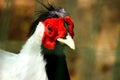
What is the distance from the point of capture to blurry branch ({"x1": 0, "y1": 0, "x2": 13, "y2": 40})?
0.81 meters

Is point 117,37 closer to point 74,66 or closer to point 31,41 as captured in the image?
point 74,66

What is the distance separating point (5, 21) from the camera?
34.5 inches

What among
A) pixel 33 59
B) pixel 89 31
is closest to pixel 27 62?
pixel 33 59

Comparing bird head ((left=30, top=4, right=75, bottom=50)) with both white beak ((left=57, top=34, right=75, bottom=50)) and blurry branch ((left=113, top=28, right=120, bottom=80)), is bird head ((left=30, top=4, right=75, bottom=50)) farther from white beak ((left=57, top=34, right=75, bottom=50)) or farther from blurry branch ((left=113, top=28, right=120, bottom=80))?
blurry branch ((left=113, top=28, right=120, bottom=80))

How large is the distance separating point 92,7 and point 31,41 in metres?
0.28

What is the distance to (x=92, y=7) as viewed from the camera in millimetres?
797

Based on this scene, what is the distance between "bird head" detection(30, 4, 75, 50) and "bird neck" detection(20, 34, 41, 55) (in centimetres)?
1

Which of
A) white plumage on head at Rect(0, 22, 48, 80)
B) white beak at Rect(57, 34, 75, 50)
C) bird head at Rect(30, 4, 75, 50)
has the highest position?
bird head at Rect(30, 4, 75, 50)

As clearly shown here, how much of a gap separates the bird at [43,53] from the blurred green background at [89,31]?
0.28ft

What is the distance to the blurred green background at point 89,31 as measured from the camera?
80 cm

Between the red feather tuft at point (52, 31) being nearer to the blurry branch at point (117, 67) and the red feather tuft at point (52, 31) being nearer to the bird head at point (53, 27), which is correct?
the bird head at point (53, 27)

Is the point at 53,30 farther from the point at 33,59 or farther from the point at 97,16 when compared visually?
the point at 97,16

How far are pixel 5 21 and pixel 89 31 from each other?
0.65 feet

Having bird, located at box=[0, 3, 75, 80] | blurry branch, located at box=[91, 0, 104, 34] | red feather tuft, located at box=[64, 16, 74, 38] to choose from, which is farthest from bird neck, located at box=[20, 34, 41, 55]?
blurry branch, located at box=[91, 0, 104, 34]
